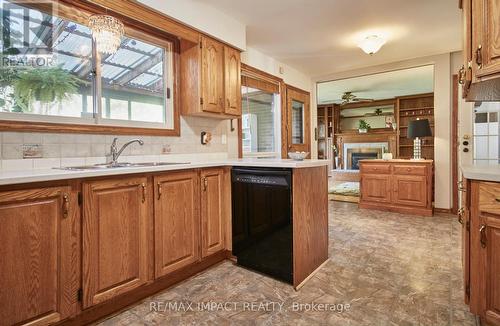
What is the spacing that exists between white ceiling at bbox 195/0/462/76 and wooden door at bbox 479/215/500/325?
7.63 ft

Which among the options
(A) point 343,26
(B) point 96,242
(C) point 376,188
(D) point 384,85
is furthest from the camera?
(D) point 384,85

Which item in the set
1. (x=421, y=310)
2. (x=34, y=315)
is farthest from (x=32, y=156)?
(x=421, y=310)

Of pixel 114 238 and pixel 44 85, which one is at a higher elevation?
pixel 44 85

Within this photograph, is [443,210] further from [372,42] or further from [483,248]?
[483,248]

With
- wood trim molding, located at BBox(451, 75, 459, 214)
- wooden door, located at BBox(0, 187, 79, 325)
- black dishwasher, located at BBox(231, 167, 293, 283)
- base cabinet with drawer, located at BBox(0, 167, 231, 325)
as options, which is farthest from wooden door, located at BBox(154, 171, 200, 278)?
wood trim molding, located at BBox(451, 75, 459, 214)

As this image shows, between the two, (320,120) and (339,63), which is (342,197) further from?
(320,120)

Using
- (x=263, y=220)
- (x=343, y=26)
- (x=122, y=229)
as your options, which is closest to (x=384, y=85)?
(x=343, y=26)

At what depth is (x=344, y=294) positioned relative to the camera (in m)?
1.90

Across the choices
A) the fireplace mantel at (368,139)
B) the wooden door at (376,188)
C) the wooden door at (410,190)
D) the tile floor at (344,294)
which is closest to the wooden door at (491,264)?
the tile floor at (344,294)

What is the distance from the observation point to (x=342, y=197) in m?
5.39

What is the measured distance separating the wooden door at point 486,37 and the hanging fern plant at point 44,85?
2659mm

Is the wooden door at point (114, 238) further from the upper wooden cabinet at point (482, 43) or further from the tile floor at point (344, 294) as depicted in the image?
the upper wooden cabinet at point (482, 43)

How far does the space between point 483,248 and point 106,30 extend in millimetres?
2634

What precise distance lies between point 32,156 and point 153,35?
1.49m
